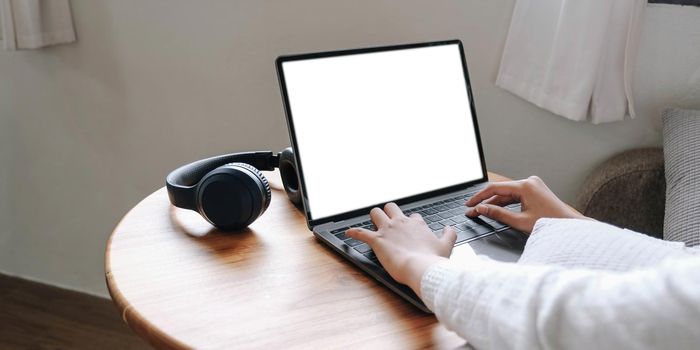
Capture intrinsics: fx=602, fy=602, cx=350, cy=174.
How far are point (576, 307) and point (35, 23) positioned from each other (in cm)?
167

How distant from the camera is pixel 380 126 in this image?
3.17 ft

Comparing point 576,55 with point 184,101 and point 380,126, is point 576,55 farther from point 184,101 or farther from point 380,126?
point 184,101

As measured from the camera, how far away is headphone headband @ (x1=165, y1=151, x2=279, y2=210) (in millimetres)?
910

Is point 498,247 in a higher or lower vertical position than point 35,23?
lower

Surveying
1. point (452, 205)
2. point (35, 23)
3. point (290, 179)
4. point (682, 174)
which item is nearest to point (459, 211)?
point (452, 205)

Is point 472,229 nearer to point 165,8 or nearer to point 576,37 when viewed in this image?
point 576,37

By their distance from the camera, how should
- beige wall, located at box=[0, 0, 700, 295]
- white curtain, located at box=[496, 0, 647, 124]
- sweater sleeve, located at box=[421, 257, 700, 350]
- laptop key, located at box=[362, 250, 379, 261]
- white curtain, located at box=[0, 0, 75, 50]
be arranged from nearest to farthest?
sweater sleeve, located at box=[421, 257, 700, 350] < laptop key, located at box=[362, 250, 379, 261] < white curtain, located at box=[496, 0, 647, 124] < beige wall, located at box=[0, 0, 700, 295] < white curtain, located at box=[0, 0, 75, 50]

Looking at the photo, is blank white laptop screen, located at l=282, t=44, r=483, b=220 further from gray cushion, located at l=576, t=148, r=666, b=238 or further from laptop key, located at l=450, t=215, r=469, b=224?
gray cushion, located at l=576, t=148, r=666, b=238

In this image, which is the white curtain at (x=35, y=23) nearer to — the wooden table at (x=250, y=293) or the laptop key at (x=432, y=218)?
the wooden table at (x=250, y=293)

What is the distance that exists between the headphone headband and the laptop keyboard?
9.1 inches

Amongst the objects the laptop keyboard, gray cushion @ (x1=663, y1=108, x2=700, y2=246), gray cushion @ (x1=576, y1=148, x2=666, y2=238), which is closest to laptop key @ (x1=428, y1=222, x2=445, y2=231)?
the laptop keyboard

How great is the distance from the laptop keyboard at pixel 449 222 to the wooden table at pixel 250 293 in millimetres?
31

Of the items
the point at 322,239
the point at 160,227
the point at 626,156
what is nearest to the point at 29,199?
the point at 160,227

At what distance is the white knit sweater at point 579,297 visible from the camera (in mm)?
463
